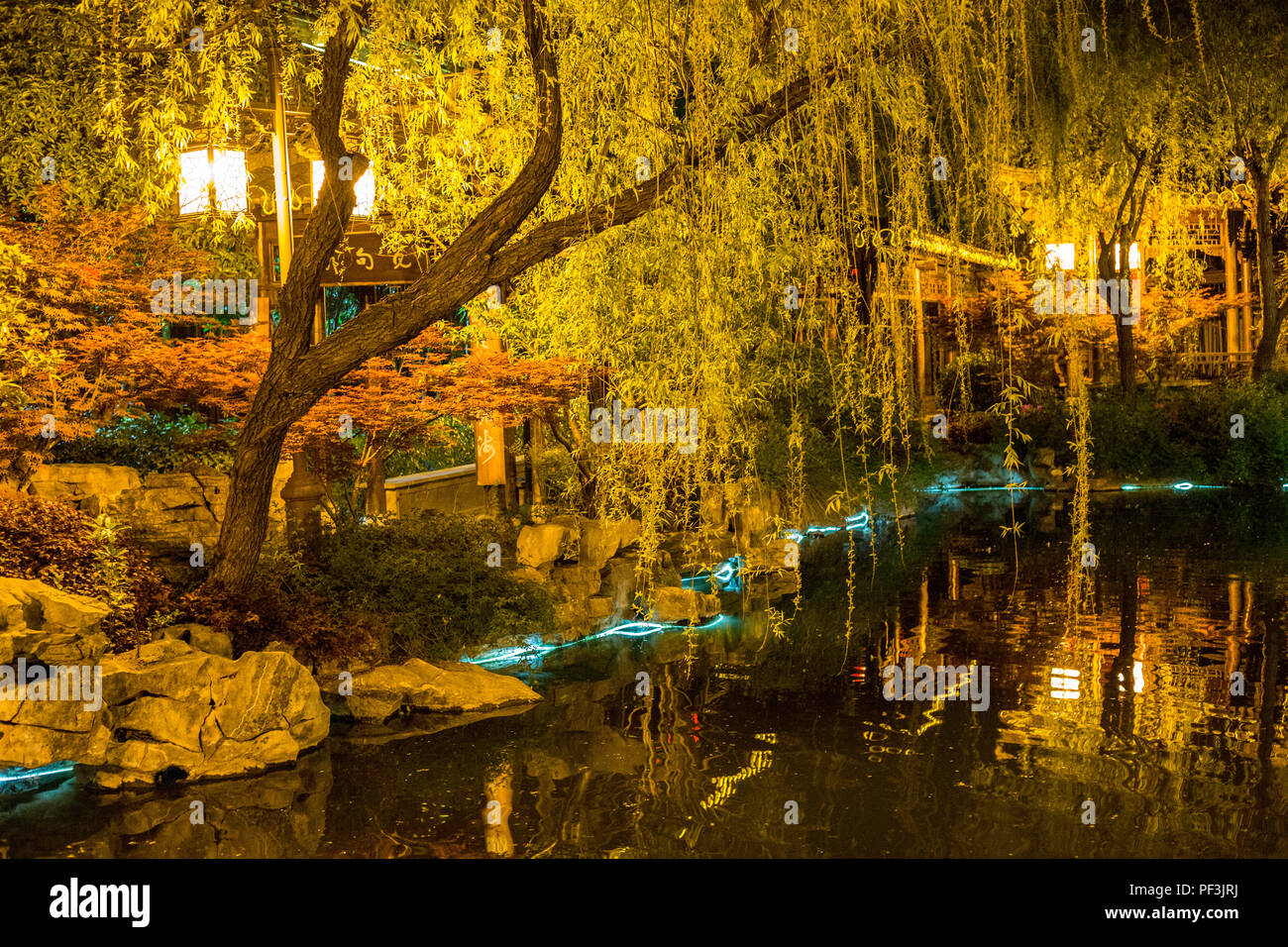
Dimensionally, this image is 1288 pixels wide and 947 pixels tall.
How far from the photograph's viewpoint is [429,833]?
4.91m

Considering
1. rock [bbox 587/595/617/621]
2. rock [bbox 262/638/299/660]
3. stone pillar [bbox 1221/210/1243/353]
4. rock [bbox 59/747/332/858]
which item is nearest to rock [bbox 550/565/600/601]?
rock [bbox 587/595/617/621]

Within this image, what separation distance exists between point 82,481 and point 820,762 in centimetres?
558

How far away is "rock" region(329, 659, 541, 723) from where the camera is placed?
6.70 meters

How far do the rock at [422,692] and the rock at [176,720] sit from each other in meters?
0.43

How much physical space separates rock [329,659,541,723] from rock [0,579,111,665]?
53.1 inches

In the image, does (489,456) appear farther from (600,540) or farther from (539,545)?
(539,545)

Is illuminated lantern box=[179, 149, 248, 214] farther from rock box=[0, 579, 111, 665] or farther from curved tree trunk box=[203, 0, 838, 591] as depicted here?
rock box=[0, 579, 111, 665]

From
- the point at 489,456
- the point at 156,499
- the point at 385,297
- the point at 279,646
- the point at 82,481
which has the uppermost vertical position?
the point at 385,297

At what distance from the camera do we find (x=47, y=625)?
597 cm

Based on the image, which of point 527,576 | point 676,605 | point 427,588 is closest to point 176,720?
point 427,588

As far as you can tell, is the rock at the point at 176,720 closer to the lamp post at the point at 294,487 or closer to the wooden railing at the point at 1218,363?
the lamp post at the point at 294,487

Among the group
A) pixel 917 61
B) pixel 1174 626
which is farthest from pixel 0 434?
pixel 1174 626
